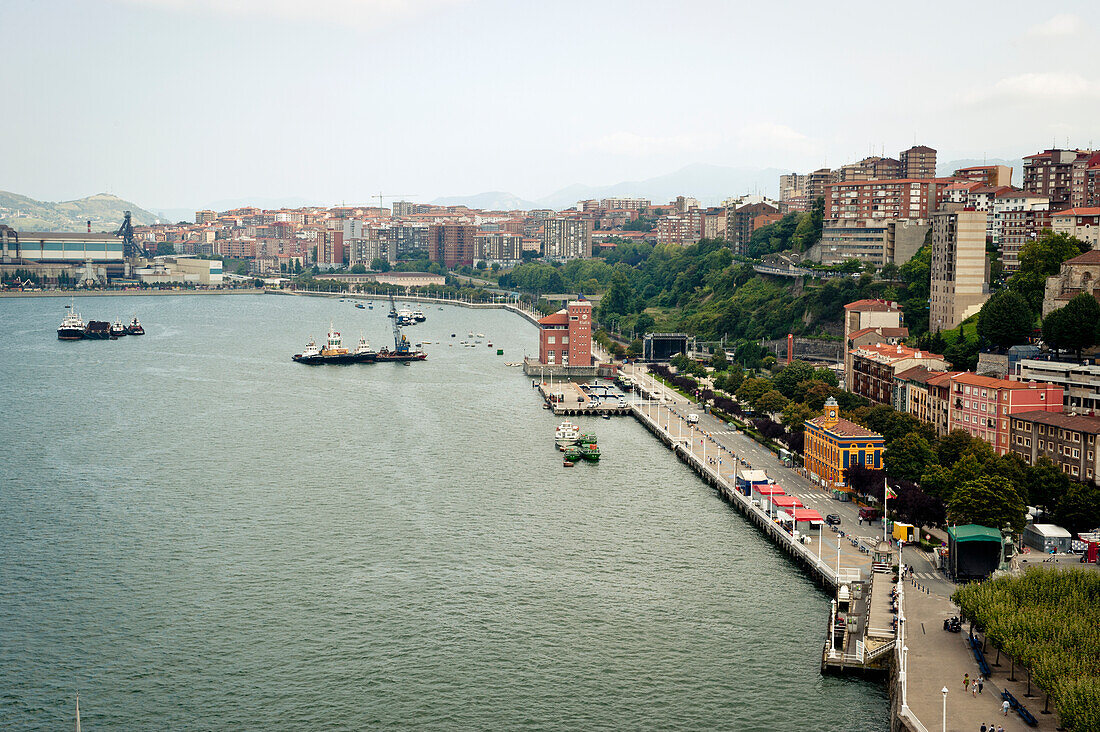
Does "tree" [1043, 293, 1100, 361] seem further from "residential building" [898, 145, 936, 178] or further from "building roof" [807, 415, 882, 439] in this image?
"residential building" [898, 145, 936, 178]

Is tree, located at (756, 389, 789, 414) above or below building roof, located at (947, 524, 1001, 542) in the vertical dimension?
above

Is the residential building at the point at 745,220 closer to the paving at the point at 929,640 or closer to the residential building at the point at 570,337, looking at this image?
the residential building at the point at 570,337

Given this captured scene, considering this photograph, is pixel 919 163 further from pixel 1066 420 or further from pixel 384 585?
pixel 384 585

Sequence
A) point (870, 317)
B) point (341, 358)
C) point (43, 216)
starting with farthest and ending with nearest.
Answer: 1. point (43, 216)
2. point (341, 358)
3. point (870, 317)

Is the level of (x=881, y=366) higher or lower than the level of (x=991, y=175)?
lower

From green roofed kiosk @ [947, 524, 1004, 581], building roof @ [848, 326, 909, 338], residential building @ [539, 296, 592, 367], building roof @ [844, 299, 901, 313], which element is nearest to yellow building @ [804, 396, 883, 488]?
green roofed kiosk @ [947, 524, 1004, 581]

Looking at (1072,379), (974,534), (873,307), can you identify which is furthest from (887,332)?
(974,534)
